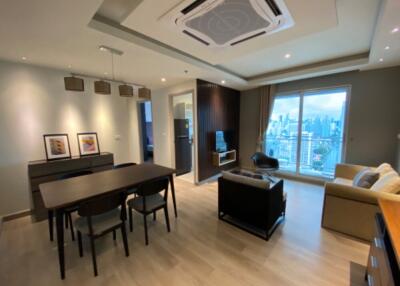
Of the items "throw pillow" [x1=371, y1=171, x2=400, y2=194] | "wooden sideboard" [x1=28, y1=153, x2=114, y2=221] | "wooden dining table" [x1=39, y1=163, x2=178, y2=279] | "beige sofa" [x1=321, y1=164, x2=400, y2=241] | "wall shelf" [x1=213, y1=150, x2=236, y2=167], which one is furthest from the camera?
"wall shelf" [x1=213, y1=150, x2=236, y2=167]

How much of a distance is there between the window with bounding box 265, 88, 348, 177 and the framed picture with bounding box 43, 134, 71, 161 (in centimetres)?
504

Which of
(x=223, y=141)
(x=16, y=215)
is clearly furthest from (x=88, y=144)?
(x=223, y=141)

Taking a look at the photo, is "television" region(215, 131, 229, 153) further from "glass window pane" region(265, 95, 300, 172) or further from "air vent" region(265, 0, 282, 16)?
"air vent" region(265, 0, 282, 16)

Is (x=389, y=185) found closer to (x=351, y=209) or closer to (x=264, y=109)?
(x=351, y=209)

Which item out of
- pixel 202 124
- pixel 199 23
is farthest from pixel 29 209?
pixel 199 23

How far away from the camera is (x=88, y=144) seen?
3660 mm

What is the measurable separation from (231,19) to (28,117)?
11.9 ft

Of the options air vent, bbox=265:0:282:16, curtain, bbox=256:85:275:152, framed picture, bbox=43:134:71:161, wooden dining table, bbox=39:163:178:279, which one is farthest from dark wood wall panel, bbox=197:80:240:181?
framed picture, bbox=43:134:71:161

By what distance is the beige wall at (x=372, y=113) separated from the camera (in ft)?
11.4

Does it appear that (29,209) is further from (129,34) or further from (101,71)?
(129,34)

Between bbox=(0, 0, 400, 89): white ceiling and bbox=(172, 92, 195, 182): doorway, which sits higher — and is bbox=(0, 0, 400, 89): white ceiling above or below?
above

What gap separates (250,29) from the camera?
195 centimetres

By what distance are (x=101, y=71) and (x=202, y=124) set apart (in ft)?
7.84

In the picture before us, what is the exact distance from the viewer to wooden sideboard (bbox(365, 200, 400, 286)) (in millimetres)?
1006
